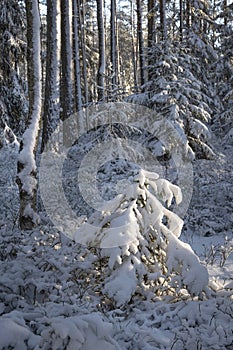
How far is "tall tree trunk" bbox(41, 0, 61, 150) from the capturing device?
10.5m

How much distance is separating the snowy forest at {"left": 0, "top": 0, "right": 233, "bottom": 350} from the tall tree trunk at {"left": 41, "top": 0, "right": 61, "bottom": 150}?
5cm

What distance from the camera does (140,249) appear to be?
15.2 ft

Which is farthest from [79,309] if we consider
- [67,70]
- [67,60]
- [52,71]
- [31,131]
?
[67,60]

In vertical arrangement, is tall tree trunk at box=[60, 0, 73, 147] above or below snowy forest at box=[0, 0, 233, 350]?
above

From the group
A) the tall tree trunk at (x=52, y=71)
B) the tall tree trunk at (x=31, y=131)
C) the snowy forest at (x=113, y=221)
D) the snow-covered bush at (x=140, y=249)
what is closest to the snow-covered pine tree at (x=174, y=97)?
the snowy forest at (x=113, y=221)

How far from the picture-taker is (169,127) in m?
10.8

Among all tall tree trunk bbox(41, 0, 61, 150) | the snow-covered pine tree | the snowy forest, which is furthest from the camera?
the snow-covered pine tree

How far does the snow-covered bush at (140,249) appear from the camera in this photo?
13.6 ft

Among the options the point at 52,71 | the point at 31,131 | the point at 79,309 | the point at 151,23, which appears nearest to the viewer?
the point at 79,309

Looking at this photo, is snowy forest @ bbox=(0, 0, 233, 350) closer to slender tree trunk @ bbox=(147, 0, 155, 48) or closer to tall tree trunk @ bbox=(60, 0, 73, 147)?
tall tree trunk @ bbox=(60, 0, 73, 147)

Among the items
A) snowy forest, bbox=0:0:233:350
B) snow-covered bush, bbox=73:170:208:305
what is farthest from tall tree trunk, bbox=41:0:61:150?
snow-covered bush, bbox=73:170:208:305

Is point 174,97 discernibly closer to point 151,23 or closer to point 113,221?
point 151,23

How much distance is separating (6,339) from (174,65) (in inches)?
413

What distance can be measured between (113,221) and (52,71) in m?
8.33
